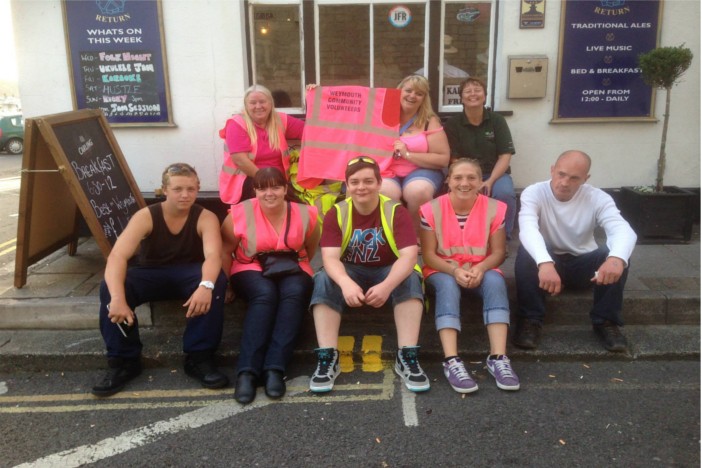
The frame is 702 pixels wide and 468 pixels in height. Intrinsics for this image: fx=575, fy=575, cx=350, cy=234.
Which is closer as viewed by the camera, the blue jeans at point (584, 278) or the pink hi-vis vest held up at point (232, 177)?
the blue jeans at point (584, 278)

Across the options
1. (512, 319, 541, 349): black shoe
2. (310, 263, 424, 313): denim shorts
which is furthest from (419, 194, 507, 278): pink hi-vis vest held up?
(512, 319, 541, 349): black shoe

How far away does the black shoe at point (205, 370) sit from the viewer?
345 centimetres

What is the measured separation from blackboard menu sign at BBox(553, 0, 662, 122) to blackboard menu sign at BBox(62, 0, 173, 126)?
3805mm

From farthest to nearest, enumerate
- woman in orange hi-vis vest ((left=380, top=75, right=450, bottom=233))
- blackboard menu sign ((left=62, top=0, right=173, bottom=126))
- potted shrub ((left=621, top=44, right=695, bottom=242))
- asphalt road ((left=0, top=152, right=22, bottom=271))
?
asphalt road ((left=0, top=152, right=22, bottom=271))
blackboard menu sign ((left=62, top=0, right=173, bottom=126))
potted shrub ((left=621, top=44, right=695, bottom=242))
woman in orange hi-vis vest ((left=380, top=75, right=450, bottom=233))

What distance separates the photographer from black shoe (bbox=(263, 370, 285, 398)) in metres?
3.30

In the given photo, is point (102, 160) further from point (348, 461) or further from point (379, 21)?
point (348, 461)

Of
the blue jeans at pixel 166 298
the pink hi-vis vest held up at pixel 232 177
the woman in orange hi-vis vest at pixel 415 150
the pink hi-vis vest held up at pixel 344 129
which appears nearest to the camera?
the blue jeans at pixel 166 298

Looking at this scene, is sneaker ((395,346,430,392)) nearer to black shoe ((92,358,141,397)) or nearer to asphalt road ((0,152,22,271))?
black shoe ((92,358,141,397))

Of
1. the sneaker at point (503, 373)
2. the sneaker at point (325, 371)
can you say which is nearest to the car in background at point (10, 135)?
the sneaker at point (325, 371)

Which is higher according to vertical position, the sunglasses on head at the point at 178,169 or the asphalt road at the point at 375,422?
the sunglasses on head at the point at 178,169

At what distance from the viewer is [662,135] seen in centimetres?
531

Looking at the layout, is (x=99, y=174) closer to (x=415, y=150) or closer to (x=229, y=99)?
(x=229, y=99)

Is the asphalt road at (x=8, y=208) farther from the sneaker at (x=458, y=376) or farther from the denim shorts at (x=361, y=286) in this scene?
the sneaker at (x=458, y=376)

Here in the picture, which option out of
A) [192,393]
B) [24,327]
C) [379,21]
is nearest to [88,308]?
[24,327]
